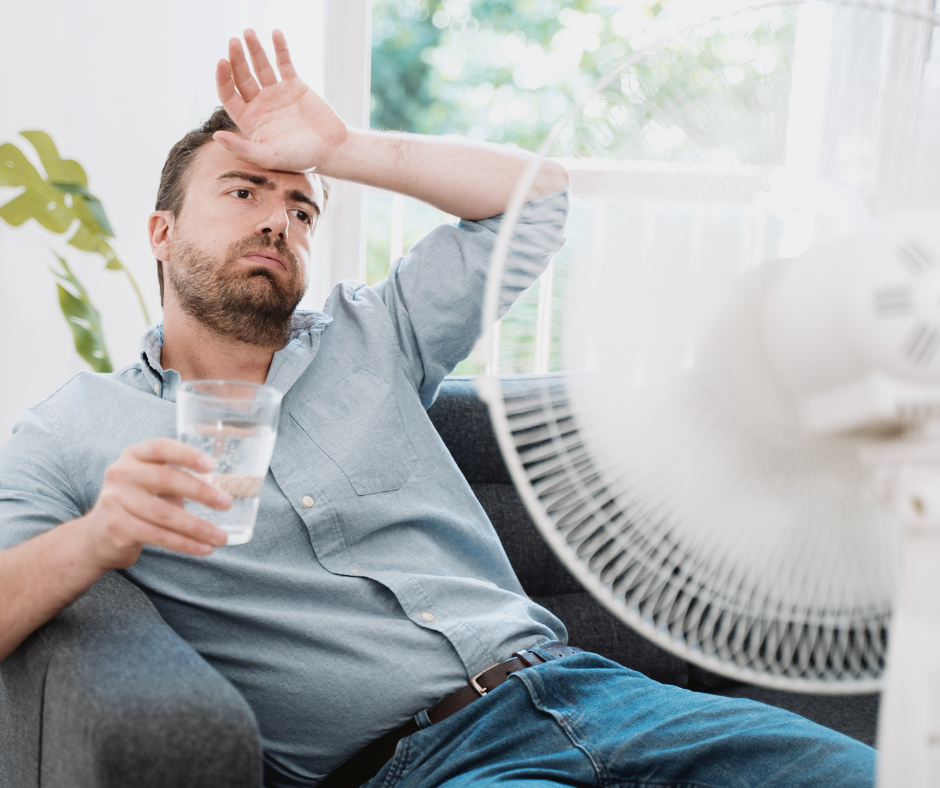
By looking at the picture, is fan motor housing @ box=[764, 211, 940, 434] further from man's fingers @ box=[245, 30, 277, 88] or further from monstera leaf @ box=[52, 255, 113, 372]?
monstera leaf @ box=[52, 255, 113, 372]

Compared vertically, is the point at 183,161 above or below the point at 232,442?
above

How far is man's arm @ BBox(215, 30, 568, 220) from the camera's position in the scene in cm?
119

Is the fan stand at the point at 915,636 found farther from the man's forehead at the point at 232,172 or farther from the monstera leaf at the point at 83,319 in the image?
the monstera leaf at the point at 83,319

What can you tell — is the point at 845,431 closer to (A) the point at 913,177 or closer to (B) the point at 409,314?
(A) the point at 913,177

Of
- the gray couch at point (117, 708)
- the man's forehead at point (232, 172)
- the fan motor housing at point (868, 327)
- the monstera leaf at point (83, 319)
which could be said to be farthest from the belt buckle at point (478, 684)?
the monstera leaf at point (83, 319)

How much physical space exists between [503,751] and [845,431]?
23.8 inches

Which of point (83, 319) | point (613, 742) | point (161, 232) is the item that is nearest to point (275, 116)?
point (161, 232)

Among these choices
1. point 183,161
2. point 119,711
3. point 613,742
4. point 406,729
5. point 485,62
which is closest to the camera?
point 119,711

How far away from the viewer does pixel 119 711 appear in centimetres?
66

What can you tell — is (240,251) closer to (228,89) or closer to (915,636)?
(228,89)

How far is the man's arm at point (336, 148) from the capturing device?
46.9 inches

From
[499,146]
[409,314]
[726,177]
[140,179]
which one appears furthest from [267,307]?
[140,179]

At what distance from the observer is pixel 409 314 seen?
1319mm

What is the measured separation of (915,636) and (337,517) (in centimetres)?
76
